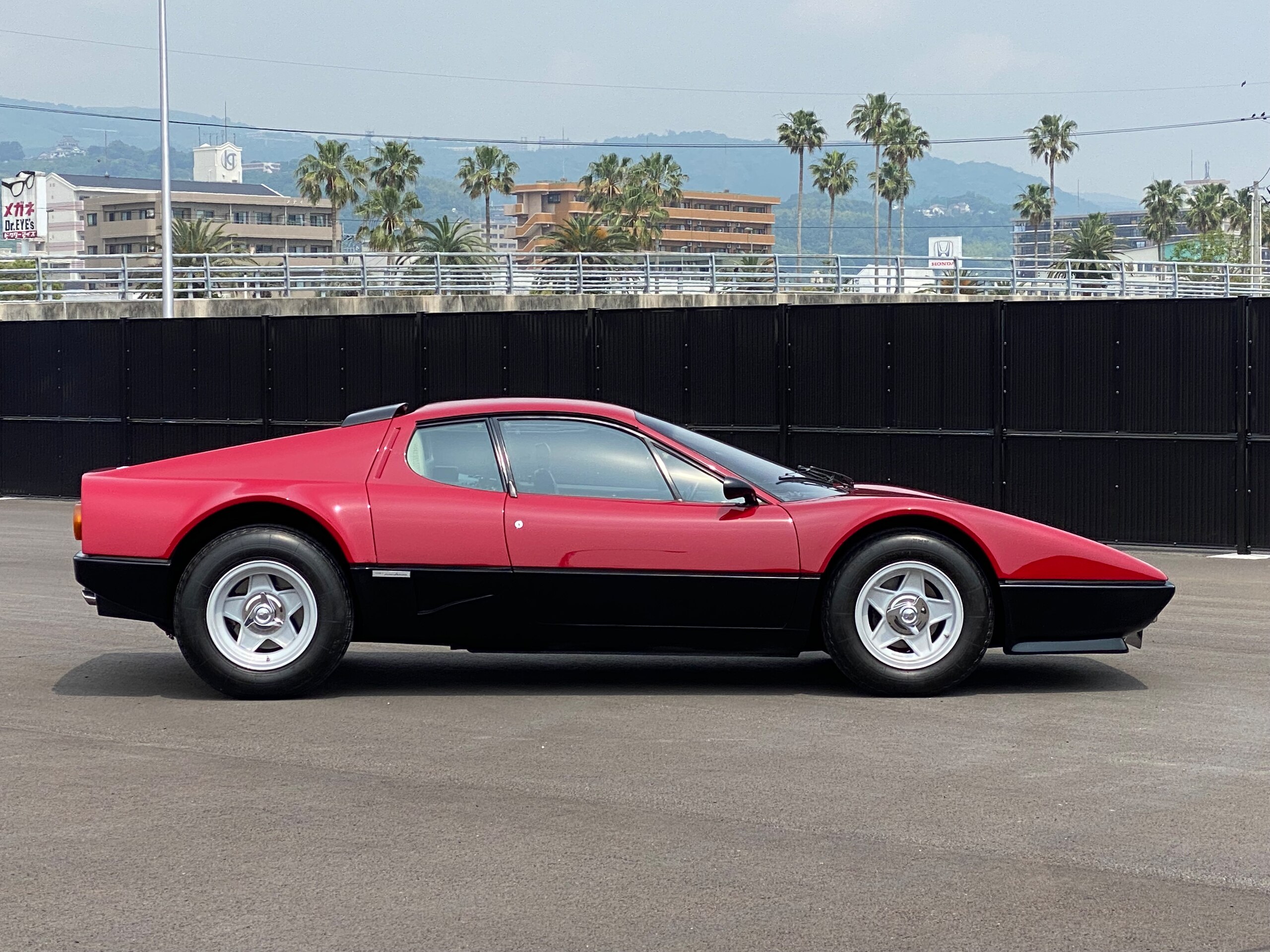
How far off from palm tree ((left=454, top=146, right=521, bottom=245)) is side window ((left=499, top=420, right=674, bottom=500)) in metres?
94.1

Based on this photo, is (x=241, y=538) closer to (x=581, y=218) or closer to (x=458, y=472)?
(x=458, y=472)

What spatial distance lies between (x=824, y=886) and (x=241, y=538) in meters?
3.61

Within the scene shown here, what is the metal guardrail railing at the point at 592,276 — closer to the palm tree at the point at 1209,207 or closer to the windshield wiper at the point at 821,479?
the windshield wiper at the point at 821,479

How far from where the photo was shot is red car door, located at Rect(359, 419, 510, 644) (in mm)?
7188

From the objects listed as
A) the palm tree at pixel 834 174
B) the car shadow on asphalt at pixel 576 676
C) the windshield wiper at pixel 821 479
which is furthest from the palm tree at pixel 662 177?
the windshield wiper at pixel 821 479

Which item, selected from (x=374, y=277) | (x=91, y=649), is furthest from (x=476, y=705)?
(x=374, y=277)

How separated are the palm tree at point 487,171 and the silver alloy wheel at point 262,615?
9433 centimetres

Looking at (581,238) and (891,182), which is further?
(891,182)

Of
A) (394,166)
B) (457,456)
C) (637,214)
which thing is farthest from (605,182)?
(457,456)

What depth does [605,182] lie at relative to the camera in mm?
105312

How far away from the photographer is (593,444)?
7359 millimetres

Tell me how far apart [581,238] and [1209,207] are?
6390 centimetres

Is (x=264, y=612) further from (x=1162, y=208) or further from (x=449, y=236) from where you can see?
(x=1162, y=208)

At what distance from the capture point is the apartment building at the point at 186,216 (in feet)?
499
